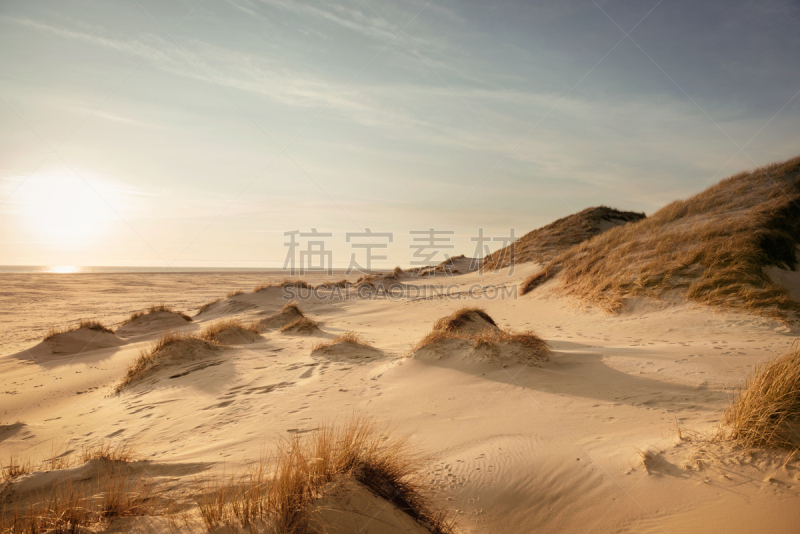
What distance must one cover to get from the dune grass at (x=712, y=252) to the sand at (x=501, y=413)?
0.86 m

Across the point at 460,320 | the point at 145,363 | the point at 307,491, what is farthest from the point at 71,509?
the point at 460,320

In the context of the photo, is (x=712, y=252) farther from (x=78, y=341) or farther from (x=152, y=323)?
(x=152, y=323)

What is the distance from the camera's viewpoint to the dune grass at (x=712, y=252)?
9599mm

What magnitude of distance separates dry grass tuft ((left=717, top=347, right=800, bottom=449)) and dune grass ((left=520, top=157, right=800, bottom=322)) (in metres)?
7.43

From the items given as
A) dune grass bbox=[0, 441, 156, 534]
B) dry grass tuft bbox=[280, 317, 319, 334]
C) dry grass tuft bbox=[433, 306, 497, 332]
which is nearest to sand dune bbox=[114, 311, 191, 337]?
dry grass tuft bbox=[280, 317, 319, 334]

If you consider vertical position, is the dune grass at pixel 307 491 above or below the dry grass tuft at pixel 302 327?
above

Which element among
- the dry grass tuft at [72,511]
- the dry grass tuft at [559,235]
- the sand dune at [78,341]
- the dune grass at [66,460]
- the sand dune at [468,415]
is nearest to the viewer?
the dry grass tuft at [72,511]

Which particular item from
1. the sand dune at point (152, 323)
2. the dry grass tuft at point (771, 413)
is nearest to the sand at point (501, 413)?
the dry grass tuft at point (771, 413)

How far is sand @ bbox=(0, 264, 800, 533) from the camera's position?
266 cm

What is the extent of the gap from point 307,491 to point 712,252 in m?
12.8

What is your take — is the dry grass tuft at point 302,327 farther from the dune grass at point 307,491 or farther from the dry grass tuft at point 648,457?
the dry grass tuft at point 648,457

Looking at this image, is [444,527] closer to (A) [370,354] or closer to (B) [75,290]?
(A) [370,354]

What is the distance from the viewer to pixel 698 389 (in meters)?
4.84

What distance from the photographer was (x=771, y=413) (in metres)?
2.79
